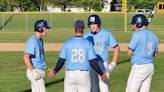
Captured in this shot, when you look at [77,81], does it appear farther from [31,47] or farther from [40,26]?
[40,26]

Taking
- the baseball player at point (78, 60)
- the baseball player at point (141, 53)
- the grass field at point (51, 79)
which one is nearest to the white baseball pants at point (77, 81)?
the baseball player at point (78, 60)

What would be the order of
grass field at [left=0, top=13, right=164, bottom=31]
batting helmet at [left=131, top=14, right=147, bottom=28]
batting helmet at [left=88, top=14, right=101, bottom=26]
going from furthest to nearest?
grass field at [left=0, top=13, right=164, bottom=31] < batting helmet at [left=88, top=14, right=101, bottom=26] < batting helmet at [left=131, top=14, right=147, bottom=28]

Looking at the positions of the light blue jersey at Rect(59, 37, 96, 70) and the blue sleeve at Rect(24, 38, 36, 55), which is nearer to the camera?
the light blue jersey at Rect(59, 37, 96, 70)

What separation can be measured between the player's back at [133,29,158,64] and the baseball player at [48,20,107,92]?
1.28 m

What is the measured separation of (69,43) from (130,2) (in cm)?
7332

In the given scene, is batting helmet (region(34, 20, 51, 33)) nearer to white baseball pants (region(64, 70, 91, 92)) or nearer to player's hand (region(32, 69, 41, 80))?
player's hand (region(32, 69, 41, 80))

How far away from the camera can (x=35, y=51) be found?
8.35 metres

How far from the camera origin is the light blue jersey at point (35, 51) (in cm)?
828

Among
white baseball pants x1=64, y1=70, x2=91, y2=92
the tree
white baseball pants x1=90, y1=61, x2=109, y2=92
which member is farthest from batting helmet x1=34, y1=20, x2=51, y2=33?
the tree

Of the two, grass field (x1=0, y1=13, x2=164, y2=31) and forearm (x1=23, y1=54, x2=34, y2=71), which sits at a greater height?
forearm (x1=23, y1=54, x2=34, y2=71)

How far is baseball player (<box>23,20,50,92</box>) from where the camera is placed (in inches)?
325

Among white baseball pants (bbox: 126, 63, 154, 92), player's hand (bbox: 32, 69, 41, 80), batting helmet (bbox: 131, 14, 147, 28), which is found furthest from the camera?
white baseball pants (bbox: 126, 63, 154, 92)

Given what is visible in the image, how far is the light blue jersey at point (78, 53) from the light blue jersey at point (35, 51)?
2.48 feet

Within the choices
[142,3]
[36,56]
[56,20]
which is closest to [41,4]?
[56,20]
